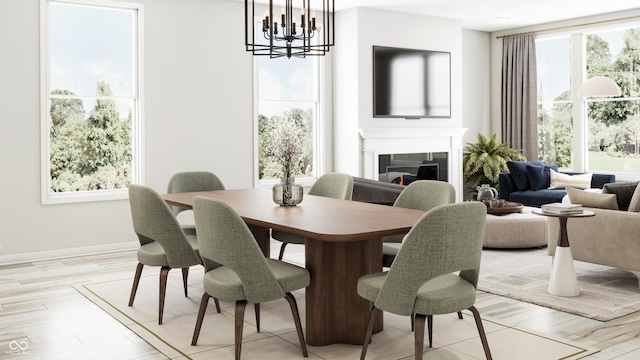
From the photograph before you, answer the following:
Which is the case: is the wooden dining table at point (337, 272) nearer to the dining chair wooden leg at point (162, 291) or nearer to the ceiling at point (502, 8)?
the dining chair wooden leg at point (162, 291)

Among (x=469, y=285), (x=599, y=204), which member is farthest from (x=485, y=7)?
(x=469, y=285)

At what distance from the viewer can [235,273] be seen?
3209 mm

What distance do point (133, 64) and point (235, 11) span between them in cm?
130

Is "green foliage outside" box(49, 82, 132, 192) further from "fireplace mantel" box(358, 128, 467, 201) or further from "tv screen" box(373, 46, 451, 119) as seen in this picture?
"tv screen" box(373, 46, 451, 119)

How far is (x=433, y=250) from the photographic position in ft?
8.93

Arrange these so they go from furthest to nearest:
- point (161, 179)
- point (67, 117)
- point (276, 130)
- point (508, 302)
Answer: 1. point (276, 130)
2. point (161, 179)
3. point (67, 117)
4. point (508, 302)

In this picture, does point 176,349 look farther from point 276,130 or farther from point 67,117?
point 276,130

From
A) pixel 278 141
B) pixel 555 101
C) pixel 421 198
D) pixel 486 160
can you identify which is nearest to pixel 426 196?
pixel 421 198

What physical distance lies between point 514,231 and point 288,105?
3.01 metres

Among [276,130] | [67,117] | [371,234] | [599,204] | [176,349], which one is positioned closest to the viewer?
[371,234]

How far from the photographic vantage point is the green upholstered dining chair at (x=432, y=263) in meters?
2.71

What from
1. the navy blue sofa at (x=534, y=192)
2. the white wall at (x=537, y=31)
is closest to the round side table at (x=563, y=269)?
the navy blue sofa at (x=534, y=192)

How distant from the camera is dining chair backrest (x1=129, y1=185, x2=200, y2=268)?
12.2ft

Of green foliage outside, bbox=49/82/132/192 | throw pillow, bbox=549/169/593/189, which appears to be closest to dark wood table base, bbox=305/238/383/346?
green foliage outside, bbox=49/82/132/192
